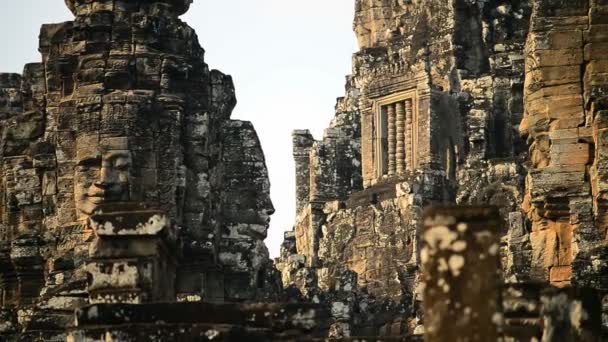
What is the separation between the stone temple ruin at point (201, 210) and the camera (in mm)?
20953

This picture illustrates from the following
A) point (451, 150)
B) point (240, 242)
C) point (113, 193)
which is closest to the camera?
point (113, 193)

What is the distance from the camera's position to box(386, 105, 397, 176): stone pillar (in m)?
74.1

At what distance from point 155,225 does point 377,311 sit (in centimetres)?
3343

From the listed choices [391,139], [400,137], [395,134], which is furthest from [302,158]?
[400,137]

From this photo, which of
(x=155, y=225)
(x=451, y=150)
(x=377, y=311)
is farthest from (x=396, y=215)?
(x=155, y=225)

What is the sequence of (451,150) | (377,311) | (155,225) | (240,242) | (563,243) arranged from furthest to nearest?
(451,150)
(377,311)
(240,242)
(563,243)
(155,225)

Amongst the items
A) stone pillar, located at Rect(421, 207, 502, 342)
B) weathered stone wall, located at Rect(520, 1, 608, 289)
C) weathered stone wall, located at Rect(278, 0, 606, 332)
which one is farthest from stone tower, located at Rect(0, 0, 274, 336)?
stone pillar, located at Rect(421, 207, 502, 342)

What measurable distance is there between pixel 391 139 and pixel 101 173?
3991 cm

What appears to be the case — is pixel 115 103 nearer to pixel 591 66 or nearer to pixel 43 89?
pixel 43 89

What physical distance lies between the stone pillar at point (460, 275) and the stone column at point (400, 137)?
55850mm

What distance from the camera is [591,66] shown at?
102 ft

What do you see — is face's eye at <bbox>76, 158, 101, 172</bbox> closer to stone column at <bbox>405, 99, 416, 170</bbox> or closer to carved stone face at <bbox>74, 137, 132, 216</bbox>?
carved stone face at <bbox>74, 137, 132, 216</bbox>

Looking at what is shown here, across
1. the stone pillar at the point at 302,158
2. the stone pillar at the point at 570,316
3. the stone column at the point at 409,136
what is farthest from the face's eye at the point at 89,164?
the stone pillar at the point at 302,158

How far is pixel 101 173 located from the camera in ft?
A: 115
